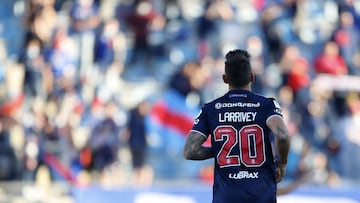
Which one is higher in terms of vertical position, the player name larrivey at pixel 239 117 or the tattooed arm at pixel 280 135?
the player name larrivey at pixel 239 117

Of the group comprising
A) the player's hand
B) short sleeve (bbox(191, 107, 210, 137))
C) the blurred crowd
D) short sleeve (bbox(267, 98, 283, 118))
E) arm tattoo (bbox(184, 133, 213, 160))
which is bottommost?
the player's hand

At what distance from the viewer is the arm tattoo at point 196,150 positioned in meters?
4.24

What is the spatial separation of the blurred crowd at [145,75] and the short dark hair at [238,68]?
6.52 meters

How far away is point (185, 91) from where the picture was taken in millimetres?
11242

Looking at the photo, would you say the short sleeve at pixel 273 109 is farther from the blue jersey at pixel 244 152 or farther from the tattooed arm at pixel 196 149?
the tattooed arm at pixel 196 149

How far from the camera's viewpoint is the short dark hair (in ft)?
13.6

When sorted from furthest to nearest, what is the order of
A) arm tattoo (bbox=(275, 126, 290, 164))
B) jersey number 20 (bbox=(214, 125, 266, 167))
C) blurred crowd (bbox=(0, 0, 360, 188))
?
blurred crowd (bbox=(0, 0, 360, 188)) → jersey number 20 (bbox=(214, 125, 266, 167)) → arm tattoo (bbox=(275, 126, 290, 164))

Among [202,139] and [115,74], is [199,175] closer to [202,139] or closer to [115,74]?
[115,74]

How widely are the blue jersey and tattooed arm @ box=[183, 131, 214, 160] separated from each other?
0.16 feet

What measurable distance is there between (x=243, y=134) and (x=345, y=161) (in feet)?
23.0

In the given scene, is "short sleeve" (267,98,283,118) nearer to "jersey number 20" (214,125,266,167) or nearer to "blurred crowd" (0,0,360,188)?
"jersey number 20" (214,125,266,167)

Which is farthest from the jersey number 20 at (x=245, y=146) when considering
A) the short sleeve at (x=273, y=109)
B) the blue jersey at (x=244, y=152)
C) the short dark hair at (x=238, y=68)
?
the short dark hair at (x=238, y=68)

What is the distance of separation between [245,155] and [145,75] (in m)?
7.43

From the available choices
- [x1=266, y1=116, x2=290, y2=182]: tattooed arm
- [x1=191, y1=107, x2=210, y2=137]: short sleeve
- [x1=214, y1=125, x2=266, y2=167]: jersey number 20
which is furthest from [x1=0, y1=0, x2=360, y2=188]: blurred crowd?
[x1=266, y1=116, x2=290, y2=182]: tattooed arm
